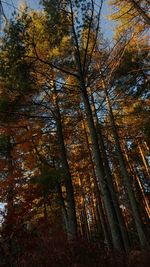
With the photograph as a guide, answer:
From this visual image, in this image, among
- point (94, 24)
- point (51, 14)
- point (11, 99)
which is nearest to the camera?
point (51, 14)

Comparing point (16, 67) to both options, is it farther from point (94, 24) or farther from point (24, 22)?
point (94, 24)

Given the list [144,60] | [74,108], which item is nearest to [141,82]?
[144,60]

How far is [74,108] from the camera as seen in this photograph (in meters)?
12.5

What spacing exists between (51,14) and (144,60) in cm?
544

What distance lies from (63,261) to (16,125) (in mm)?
A: 7919

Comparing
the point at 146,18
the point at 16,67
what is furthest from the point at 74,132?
the point at 146,18

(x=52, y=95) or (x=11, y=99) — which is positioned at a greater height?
(x=52, y=95)

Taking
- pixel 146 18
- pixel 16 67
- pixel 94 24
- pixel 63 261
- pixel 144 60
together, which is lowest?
pixel 63 261

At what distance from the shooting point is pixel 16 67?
881 cm

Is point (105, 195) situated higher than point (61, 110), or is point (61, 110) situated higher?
point (61, 110)

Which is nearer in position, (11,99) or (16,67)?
(16,67)

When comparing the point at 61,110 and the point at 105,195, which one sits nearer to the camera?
the point at 105,195

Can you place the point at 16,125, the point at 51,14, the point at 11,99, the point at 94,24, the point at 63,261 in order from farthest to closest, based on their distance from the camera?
the point at 16,125 → the point at 11,99 → the point at 94,24 → the point at 51,14 → the point at 63,261

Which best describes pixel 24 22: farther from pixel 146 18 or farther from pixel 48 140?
pixel 48 140
